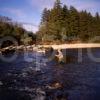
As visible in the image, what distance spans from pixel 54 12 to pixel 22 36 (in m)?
15.0

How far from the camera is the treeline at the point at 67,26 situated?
64875 mm

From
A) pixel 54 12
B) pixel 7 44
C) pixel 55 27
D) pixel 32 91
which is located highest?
pixel 54 12

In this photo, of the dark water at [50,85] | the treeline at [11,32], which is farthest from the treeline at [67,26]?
the dark water at [50,85]

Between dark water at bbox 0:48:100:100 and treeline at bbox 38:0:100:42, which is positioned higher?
treeline at bbox 38:0:100:42

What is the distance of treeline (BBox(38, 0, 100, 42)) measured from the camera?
64875mm

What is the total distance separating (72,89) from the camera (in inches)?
671

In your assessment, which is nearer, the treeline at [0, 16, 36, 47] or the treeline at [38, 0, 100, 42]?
the treeline at [0, 16, 36, 47]

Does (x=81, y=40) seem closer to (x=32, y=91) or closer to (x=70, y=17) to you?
(x=70, y=17)

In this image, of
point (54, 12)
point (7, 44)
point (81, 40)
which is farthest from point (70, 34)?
point (7, 44)

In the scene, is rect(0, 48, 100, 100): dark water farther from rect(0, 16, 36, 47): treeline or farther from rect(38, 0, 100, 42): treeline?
rect(38, 0, 100, 42): treeline

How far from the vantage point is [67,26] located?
67.3 m

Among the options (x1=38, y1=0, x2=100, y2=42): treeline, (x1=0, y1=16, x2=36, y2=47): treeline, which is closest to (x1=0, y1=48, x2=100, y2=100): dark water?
(x1=0, y1=16, x2=36, y2=47): treeline

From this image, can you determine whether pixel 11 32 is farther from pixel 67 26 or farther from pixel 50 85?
pixel 50 85

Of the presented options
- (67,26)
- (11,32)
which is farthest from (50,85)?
(67,26)
